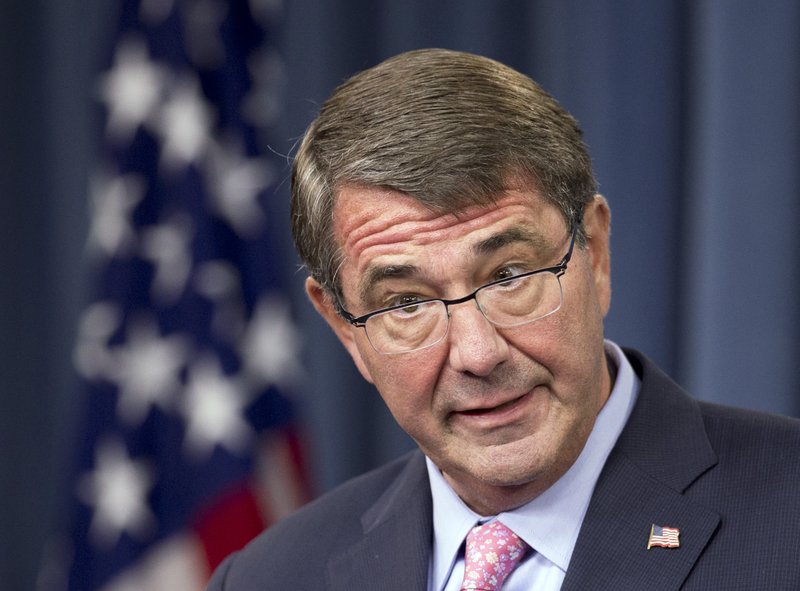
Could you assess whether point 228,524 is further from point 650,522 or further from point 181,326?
point 650,522

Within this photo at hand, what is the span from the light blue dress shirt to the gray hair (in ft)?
1.02

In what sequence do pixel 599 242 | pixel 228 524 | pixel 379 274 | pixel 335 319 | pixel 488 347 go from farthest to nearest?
pixel 228 524
pixel 335 319
pixel 599 242
pixel 379 274
pixel 488 347

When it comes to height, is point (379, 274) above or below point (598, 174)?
above

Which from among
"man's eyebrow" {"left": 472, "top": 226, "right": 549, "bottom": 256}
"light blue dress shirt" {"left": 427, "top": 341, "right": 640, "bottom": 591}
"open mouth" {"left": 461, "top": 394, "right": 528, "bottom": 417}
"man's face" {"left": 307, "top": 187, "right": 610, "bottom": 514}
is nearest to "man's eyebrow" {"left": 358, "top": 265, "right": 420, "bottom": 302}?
"man's face" {"left": 307, "top": 187, "right": 610, "bottom": 514}

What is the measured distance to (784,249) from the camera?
3.15 m

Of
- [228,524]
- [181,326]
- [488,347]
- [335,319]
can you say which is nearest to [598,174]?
[181,326]

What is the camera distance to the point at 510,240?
178 centimetres

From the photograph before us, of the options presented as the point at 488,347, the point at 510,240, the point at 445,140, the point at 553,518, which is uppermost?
the point at 445,140

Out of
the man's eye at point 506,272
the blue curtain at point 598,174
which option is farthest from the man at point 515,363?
the blue curtain at point 598,174

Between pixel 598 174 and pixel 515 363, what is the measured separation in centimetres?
189

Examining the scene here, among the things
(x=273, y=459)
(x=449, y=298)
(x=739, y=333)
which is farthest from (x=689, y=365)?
(x=449, y=298)

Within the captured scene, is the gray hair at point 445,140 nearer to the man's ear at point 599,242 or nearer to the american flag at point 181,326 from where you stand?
the man's ear at point 599,242

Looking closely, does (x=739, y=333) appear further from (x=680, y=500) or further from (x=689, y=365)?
(x=680, y=500)

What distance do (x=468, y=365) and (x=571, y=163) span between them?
A: 391 mm
